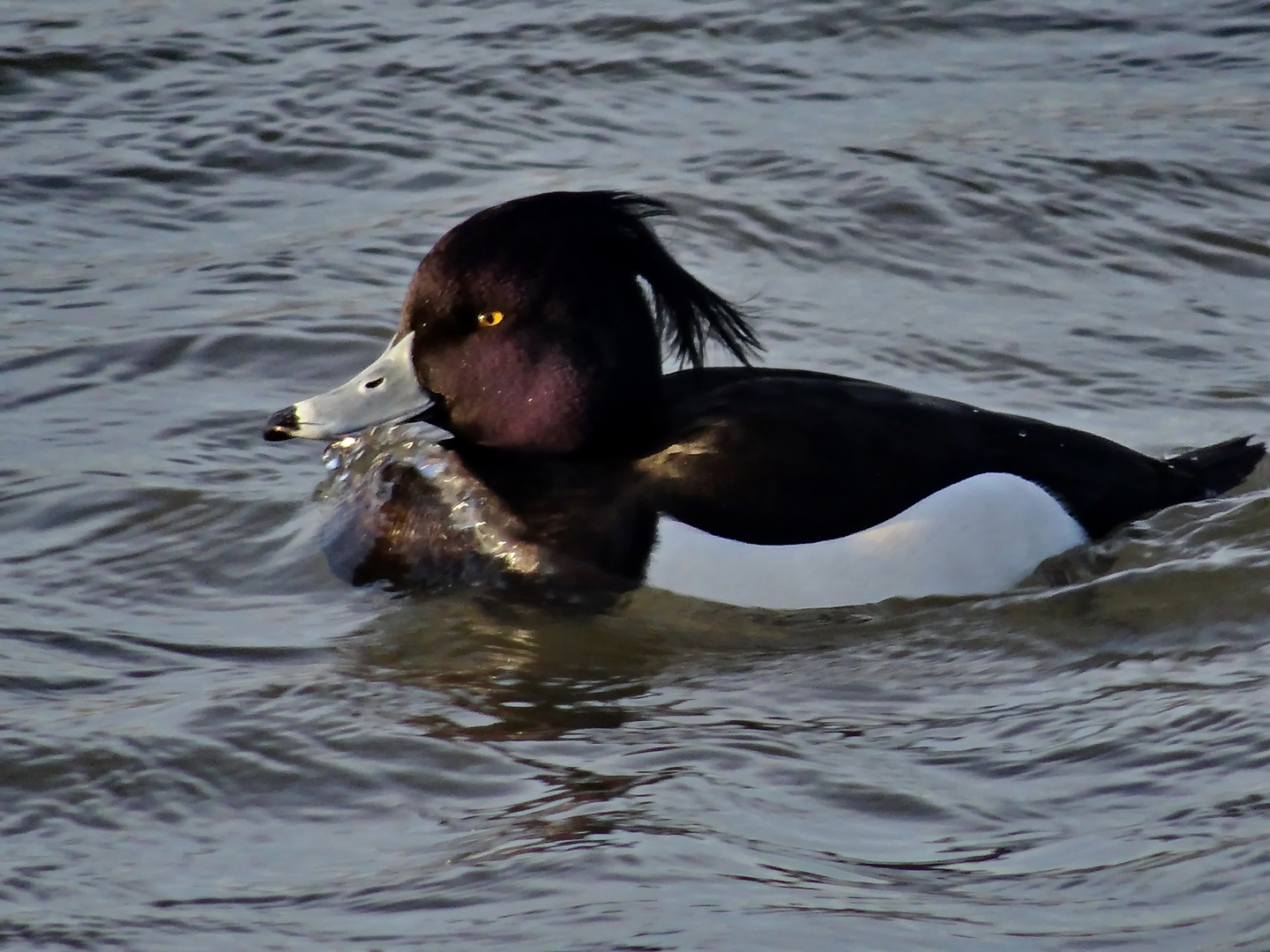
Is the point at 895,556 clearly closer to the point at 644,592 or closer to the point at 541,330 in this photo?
the point at 644,592

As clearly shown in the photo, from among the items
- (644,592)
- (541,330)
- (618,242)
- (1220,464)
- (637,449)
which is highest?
(618,242)

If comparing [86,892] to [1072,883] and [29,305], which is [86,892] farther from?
A: [29,305]

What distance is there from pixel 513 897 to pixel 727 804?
0.56 metres

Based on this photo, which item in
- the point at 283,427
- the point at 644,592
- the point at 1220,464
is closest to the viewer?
the point at 644,592

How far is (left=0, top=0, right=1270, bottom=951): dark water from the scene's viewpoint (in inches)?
135

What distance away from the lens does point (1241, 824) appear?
347cm

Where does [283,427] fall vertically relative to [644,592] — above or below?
above

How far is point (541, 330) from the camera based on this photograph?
199 inches

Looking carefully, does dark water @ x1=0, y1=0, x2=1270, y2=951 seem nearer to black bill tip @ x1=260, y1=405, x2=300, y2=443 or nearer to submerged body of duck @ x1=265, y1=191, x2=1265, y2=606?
submerged body of duck @ x1=265, y1=191, x2=1265, y2=606

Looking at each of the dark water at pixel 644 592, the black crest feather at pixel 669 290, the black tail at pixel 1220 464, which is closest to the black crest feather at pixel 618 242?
the black crest feather at pixel 669 290

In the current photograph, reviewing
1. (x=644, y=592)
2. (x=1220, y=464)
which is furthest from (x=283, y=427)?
(x=1220, y=464)

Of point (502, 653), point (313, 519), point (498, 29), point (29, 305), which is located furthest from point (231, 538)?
point (498, 29)

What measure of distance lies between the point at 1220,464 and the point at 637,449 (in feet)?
5.69

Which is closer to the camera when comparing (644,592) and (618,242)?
(644,592)
